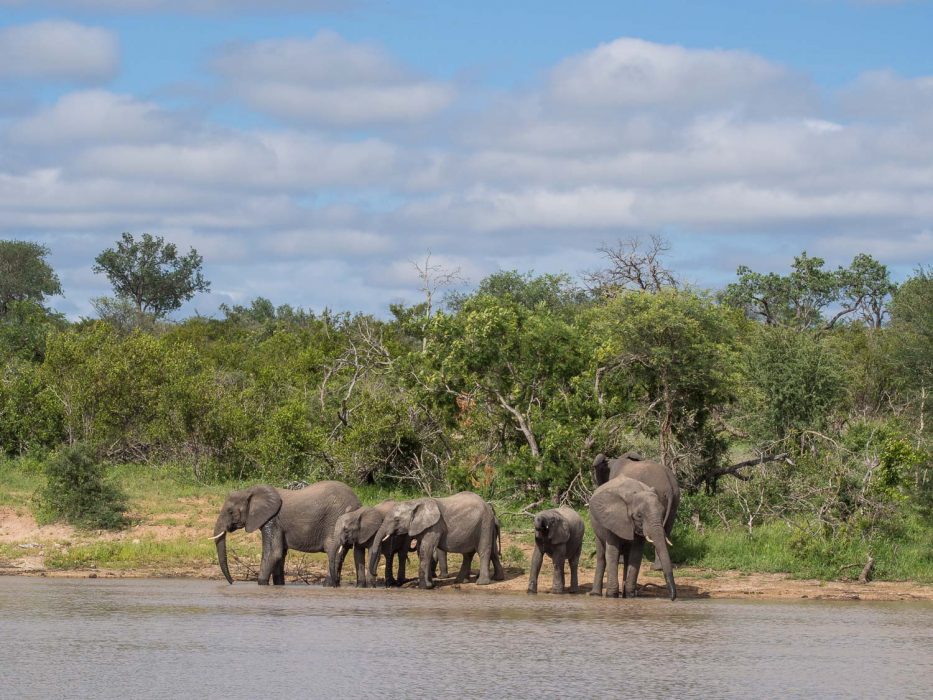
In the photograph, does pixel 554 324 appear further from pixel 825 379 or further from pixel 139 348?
pixel 139 348

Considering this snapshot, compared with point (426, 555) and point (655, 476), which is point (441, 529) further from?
point (655, 476)

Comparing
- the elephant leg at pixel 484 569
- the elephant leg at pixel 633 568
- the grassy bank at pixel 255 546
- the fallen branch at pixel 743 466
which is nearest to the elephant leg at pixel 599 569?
the elephant leg at pixel 633 568

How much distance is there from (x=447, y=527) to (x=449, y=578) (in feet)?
4.10

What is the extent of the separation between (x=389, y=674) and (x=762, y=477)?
1358 cm

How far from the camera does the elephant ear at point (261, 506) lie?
23844 millimetres

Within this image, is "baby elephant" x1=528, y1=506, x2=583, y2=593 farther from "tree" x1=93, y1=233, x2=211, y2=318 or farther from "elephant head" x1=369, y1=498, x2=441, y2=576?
"tree" x1=93, y1=233, x2=211, y2=318

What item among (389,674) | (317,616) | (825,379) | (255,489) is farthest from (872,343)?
(389,674)

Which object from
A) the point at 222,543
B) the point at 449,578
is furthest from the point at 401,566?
the point at 222,543

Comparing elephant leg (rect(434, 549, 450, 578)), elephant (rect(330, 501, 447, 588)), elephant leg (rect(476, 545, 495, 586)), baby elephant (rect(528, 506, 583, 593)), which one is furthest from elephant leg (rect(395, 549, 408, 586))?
baby elephant (rect(528, 506, 583, 593))

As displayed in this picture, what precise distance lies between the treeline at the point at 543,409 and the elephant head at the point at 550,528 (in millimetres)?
4164

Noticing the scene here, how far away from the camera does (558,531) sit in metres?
22.1

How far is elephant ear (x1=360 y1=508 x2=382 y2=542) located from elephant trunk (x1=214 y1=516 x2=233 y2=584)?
2.34m

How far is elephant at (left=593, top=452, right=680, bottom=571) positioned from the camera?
23078 millimetres

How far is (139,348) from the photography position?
115 feet
